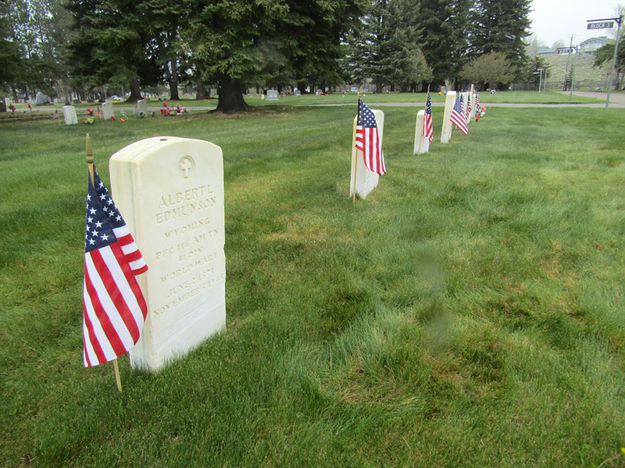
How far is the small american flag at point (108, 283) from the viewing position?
6.32 ft

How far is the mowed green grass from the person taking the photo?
1904mm

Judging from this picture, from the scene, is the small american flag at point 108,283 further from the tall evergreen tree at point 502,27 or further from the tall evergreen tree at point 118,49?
the tall evergreen tree at point 502,27

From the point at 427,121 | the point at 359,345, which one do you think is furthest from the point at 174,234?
the point at 427,121

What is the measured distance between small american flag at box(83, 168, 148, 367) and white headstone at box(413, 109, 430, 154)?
790cm

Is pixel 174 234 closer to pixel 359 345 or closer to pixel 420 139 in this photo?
pixel 359 345

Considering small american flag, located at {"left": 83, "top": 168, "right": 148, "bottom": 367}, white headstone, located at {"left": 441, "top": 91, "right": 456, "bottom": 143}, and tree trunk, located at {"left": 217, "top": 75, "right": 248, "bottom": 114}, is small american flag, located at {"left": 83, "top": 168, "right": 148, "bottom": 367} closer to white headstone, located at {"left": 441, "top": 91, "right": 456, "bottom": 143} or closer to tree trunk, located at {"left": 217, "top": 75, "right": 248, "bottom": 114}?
white headstone, located at {"left": 441, "top": 91, "right": 456, "bottom": 143}

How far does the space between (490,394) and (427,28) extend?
59988mm

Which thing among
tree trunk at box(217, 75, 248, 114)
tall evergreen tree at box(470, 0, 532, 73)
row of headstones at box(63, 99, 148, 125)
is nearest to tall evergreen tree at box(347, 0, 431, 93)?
tall evergreen tree at box(470, 0, 532, 73)

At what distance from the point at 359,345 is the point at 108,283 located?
1.53 m

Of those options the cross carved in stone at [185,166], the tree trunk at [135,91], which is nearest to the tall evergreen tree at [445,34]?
the tree trunk at [135,91]

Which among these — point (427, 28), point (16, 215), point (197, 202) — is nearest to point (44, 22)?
point (427, 28)

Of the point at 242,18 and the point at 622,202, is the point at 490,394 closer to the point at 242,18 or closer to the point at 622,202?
the point at 622,202

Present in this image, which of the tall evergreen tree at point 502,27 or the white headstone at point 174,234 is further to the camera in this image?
the tall evergreen tree at point 502,27

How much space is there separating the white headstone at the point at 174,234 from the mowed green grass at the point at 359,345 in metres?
0.15
